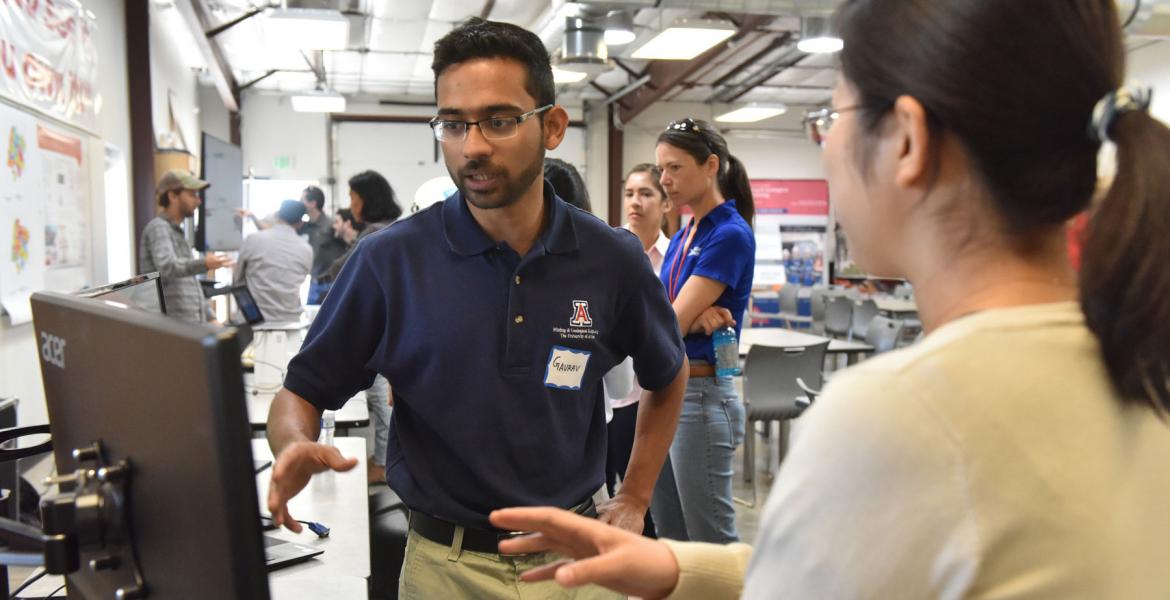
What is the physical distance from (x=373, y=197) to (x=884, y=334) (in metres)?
3.73

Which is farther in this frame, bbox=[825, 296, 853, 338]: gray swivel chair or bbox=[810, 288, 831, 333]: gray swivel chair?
bbox=[810, 288, 831, 333]: gray swivel chair

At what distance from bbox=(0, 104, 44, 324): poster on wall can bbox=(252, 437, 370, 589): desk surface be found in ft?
8.97

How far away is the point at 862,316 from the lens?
779cm

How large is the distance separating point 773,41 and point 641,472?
885 cm

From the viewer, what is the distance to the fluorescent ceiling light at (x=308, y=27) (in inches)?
245

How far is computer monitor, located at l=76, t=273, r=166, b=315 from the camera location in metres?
1.27

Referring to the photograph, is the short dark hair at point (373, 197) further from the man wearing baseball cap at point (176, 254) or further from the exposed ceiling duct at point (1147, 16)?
the exposed ceiling duct at point (1147, 16)

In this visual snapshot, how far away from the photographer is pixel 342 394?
1.43 metres

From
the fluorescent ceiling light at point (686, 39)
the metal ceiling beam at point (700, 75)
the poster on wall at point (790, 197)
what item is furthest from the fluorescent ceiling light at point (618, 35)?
the poster on wall at point (790, 197)

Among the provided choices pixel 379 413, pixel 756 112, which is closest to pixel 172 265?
pixel 379 413

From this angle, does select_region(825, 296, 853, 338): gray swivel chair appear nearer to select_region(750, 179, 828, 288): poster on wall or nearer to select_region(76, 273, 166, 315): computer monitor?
select_region(750, 179, 828, 288): poster on wall

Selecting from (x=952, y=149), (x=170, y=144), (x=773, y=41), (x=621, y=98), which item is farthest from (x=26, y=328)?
(x=621, y=98)

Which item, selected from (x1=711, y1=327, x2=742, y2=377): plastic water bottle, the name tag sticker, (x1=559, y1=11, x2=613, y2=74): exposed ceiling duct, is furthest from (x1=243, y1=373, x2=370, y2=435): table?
(x1=559, y1=11, x2=613, y2=74): exposed ceiling duct

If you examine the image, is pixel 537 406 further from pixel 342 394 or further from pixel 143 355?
pixel 143 355
